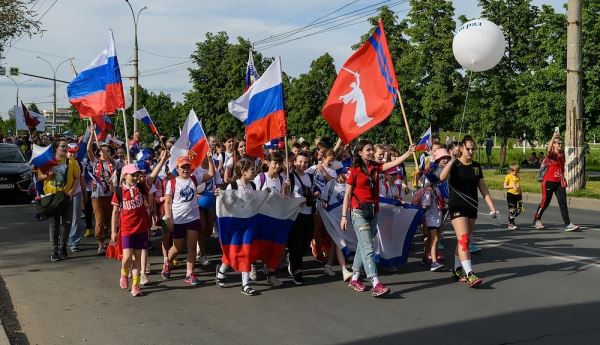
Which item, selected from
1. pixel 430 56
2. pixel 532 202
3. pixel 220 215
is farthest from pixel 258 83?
pixel 430 56

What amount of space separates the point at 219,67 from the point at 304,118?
32.8 feet

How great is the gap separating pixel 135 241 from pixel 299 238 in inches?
77.6

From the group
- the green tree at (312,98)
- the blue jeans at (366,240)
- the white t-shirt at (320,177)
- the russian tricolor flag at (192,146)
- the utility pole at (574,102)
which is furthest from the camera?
the green tree at (312,98)

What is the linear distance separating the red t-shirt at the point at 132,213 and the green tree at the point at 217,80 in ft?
117

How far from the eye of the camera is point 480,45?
30.8 feet

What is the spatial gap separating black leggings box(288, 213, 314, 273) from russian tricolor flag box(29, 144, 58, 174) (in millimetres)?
3834

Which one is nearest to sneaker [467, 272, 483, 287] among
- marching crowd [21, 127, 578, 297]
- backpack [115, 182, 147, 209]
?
marching crowd [21, 127, 578, 297]

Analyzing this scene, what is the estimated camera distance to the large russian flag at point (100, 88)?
909cm

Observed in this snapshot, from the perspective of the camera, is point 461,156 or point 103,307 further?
point 461,156

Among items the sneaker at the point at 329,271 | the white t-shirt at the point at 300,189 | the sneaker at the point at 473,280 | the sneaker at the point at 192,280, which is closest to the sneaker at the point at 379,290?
the sneaker at the point at 473,280

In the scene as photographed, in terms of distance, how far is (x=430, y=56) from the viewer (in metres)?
34.5

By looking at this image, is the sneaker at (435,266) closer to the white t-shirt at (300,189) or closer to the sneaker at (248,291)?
→ the white t-shirt at (300,189)

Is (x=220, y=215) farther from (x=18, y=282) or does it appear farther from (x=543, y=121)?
(x=543, y=121)

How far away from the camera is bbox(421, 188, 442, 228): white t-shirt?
28.3 ft
